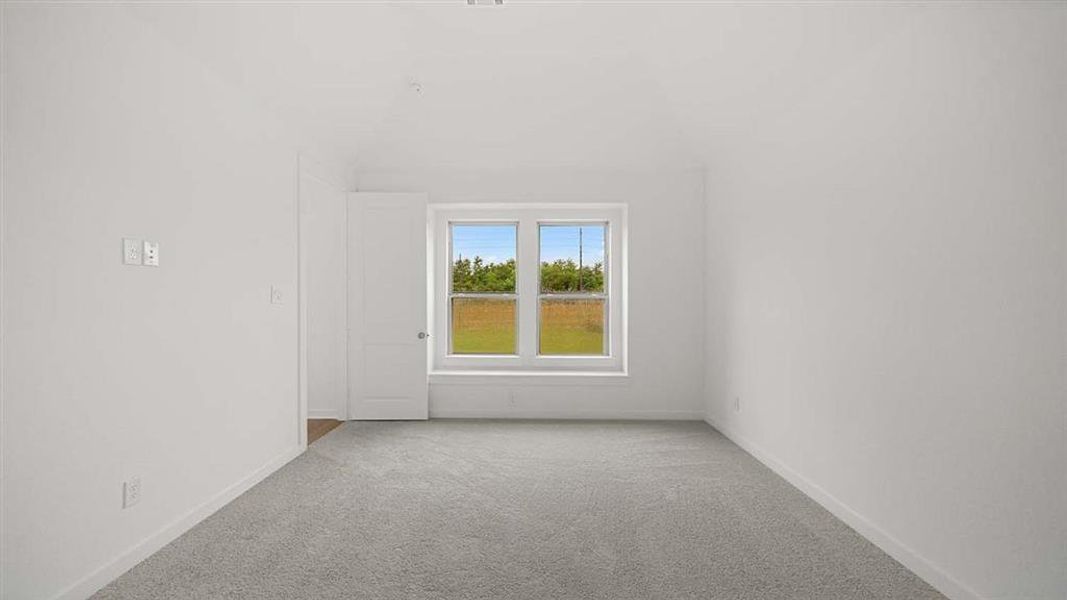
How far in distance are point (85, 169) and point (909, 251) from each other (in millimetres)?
3431

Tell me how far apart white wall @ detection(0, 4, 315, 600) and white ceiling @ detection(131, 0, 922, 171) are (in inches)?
15.7

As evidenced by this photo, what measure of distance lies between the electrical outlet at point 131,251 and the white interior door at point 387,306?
2.77m

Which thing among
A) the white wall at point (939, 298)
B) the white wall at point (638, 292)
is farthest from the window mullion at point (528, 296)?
the white wall at point (939, 298)

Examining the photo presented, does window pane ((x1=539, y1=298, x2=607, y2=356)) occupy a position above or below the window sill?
above

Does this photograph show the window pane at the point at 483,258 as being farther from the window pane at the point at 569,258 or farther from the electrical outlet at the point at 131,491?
the electrical outlet at the point at 131,491

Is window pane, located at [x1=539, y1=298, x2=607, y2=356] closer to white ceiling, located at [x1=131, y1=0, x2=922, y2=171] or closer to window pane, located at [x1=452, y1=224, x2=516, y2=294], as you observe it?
window pane, located at [x1=452, y1=224, x2=516, y2=294]

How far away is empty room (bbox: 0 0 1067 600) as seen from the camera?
207 centimetres

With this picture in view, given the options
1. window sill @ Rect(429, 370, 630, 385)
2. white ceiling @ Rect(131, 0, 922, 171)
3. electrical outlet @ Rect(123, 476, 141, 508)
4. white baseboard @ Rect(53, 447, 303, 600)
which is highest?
white ceiling @ Rect(131, 0, 922, 171)

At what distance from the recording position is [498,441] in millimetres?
4664

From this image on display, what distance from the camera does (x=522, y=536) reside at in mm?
2832

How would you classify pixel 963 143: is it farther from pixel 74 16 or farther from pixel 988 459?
pixel 74 16

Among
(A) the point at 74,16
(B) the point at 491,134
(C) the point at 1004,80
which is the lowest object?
(C) the point at 1004,80

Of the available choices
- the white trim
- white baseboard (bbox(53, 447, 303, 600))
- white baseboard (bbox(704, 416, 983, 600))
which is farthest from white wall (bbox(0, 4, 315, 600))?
white baseboard (bbox(704, 416, 983, 600))

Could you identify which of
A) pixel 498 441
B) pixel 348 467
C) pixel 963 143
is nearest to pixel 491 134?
pixel 498 441
